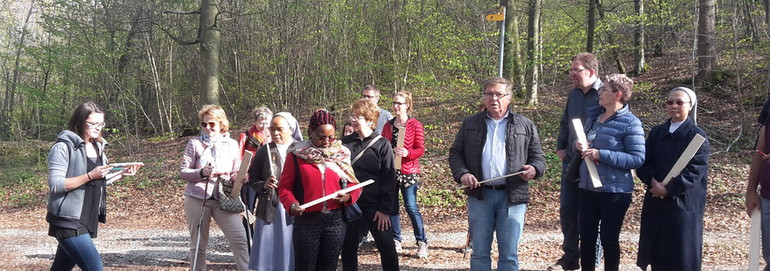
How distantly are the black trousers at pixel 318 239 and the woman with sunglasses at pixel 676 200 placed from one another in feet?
7.73

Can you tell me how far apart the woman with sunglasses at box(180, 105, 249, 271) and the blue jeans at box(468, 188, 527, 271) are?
2231 millimetres

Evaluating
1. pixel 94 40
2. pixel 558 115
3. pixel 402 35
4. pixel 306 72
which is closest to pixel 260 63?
pixel 306 72

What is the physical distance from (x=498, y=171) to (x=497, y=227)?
0.46 meters

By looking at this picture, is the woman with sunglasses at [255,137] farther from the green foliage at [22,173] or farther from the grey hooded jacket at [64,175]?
the green foliage at [22,173]

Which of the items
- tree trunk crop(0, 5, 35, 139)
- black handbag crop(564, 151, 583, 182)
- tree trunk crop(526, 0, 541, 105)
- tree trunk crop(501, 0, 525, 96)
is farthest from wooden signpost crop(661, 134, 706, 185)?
tree trunk crop(0, 5, 35, 139)

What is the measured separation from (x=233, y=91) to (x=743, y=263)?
16.1 meters

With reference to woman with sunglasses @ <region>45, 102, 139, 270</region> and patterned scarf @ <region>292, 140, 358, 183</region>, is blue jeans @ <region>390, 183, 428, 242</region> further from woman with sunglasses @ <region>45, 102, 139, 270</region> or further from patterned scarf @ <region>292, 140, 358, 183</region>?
woman with sunglasses @ <region>45, 102, 139, 270</region>

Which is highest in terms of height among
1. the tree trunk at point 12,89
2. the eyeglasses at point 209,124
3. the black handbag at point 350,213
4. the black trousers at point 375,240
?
the tree trunk at point 12,89

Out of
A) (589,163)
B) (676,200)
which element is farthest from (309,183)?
(676,200)

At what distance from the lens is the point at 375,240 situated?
4.97 m

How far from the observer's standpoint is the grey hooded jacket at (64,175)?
432cm

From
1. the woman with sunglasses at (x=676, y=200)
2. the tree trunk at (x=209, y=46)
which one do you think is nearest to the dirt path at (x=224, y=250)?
the woman with sunglasses at (x=676, y=200)

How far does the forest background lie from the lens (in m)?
13.2

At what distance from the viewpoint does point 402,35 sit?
17406 millimetres
